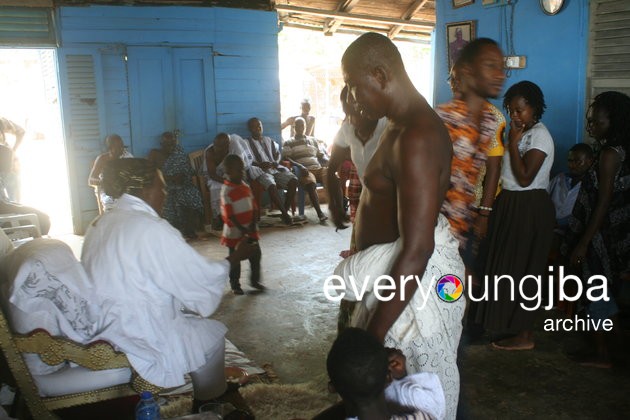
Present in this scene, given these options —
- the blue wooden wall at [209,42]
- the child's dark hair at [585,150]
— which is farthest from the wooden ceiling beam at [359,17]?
the child's dark hair at [585,150]

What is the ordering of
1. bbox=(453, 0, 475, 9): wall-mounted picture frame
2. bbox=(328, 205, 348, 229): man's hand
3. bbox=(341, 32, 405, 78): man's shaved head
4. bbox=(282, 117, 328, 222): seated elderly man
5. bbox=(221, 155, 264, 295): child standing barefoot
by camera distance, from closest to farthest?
bbox=(341, 32, 405, 78): man's shaved head, bbox=(328, 205, 348, 229): man's hand, bbox=(221, 155, 264, 295): child standing barefoot, bbox=(453, 0, 475, 9): wall-mounted picture frame, bbox=(282, 117, 328, 222): seated elderly man

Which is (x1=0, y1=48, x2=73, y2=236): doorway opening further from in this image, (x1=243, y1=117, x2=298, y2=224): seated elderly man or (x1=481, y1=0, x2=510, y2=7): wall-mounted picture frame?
(x1=481, y1=0, x2=510, y2=7): wall-mounted picture frame

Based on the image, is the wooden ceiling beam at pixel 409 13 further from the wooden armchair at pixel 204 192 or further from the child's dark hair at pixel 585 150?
the child's dark hair at pixel 585 150

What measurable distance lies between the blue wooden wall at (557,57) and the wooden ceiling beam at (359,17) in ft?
12.3

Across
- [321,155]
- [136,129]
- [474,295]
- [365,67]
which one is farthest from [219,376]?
[321,155]

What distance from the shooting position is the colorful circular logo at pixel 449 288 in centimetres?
174

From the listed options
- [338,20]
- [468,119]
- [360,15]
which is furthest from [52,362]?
[360,15]

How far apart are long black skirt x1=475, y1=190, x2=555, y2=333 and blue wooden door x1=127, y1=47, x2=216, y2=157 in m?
5.31

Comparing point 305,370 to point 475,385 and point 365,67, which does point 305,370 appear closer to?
point 475,385

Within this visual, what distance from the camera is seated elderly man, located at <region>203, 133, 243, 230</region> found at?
7.45 m

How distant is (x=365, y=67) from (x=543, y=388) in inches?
97.5

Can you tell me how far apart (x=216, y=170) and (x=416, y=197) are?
20.4ft

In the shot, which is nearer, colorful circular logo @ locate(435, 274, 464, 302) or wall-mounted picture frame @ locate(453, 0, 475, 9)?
colorful circular logo @ locate(435, 274, 464, 302)

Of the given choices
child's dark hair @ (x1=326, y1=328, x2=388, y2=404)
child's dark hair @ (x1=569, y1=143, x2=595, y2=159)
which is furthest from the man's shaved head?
child's dark hair @ (x1=569, y1=143, x2=595, y2=159)
